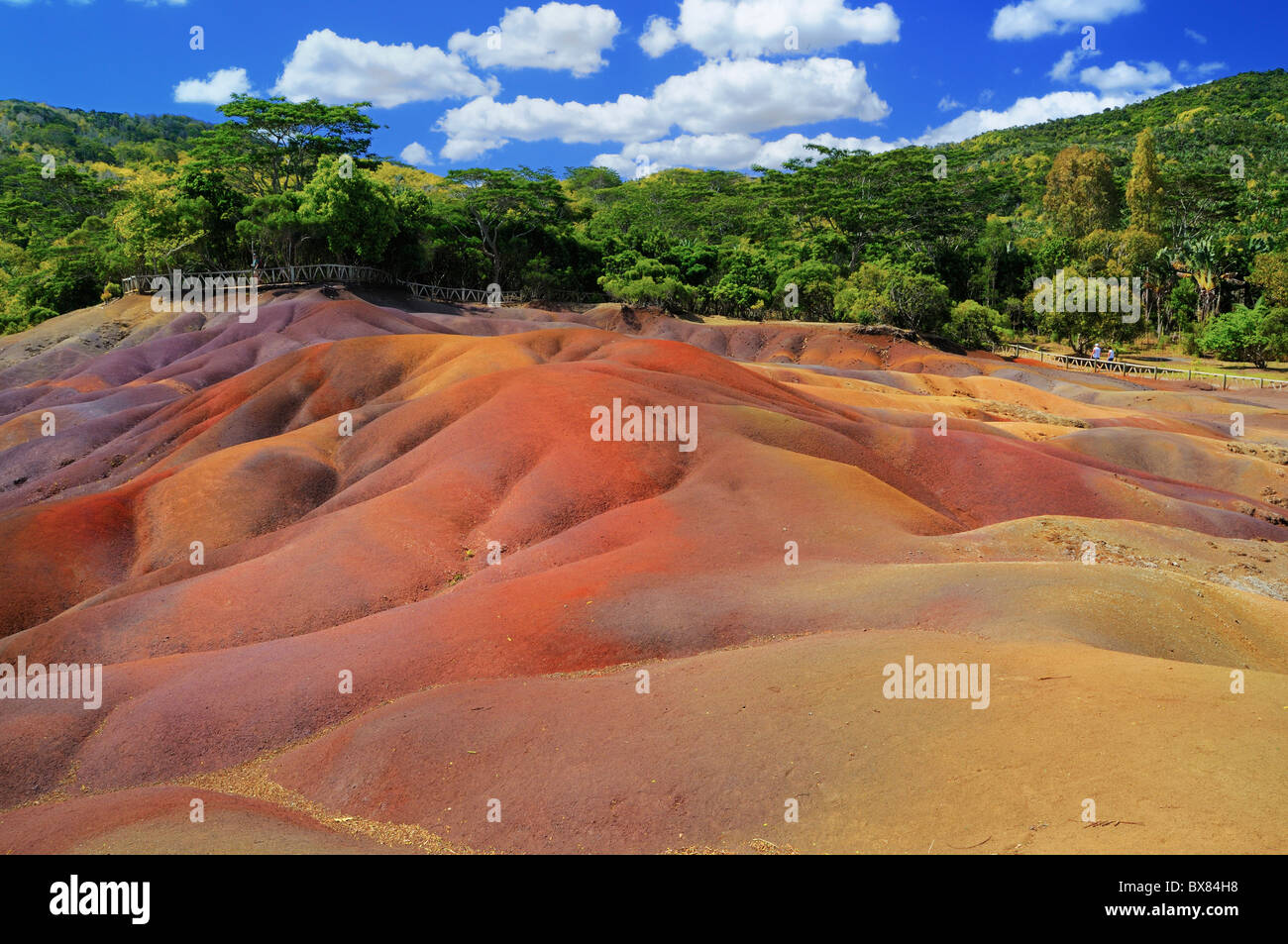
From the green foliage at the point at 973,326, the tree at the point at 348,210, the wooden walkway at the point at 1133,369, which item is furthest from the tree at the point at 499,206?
the wooden walkway at the point at 1133,369

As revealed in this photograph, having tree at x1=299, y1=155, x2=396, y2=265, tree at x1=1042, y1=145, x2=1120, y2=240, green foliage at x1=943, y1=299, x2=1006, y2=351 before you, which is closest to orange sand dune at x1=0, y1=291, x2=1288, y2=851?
tree at x1=299, y1=155, x2=396, y2=265

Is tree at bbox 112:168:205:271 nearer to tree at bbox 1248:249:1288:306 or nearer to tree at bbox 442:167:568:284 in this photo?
tree at bbox 442:167:568:284

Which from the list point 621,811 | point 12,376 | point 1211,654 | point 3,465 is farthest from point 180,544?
point 12,376

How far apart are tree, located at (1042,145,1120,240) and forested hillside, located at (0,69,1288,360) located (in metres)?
0.16

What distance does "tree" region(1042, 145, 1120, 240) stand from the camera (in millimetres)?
74188

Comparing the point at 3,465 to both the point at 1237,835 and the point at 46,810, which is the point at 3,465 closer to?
the point at 46,810

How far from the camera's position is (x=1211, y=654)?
13031mm

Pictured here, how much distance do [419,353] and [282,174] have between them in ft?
142

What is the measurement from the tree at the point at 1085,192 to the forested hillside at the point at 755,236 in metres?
0.16

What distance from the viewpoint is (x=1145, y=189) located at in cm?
6925

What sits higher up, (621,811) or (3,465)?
(3,465)

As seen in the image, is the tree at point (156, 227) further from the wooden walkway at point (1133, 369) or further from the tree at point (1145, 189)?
the tree at point (1145, 189)

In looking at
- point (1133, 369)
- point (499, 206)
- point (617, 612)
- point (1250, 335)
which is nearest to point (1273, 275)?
point (1250, 335)

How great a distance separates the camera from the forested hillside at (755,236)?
200 feet
